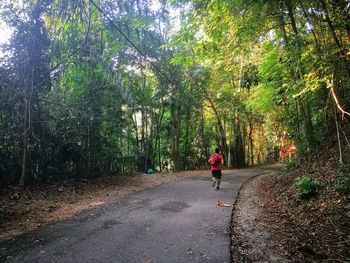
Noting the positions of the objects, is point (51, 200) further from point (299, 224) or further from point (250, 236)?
point (299, 224)

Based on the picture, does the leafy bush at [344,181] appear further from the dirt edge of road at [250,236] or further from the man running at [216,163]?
the man running at [216,163]

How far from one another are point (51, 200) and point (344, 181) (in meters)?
7.60

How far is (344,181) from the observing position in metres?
6.29

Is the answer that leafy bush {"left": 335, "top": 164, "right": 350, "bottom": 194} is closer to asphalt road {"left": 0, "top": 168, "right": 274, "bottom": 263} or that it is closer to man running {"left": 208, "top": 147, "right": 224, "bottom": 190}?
asphalt road {"left": 0, "top": 168, "right": 274, "bottom": 263}

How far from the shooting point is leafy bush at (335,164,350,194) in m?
6.18

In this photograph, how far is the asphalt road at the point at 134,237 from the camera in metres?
4.27

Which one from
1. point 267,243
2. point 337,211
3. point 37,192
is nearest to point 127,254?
point 267,243

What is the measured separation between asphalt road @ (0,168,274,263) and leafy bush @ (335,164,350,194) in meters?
2.53

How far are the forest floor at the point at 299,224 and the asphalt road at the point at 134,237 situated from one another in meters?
0.40

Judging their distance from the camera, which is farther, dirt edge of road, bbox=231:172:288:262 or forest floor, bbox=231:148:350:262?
forest floor, bbox=231:148:350:262

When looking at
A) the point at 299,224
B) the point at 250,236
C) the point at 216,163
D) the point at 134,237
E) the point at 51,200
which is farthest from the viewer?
the point at 216,163

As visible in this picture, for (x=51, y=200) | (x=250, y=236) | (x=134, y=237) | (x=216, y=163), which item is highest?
(x=216, y=163)

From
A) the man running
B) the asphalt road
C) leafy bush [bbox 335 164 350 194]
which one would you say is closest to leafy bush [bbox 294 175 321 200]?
leafy bush [bbox 335 164 350 194]

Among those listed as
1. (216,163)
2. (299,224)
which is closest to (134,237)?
(299,224)
